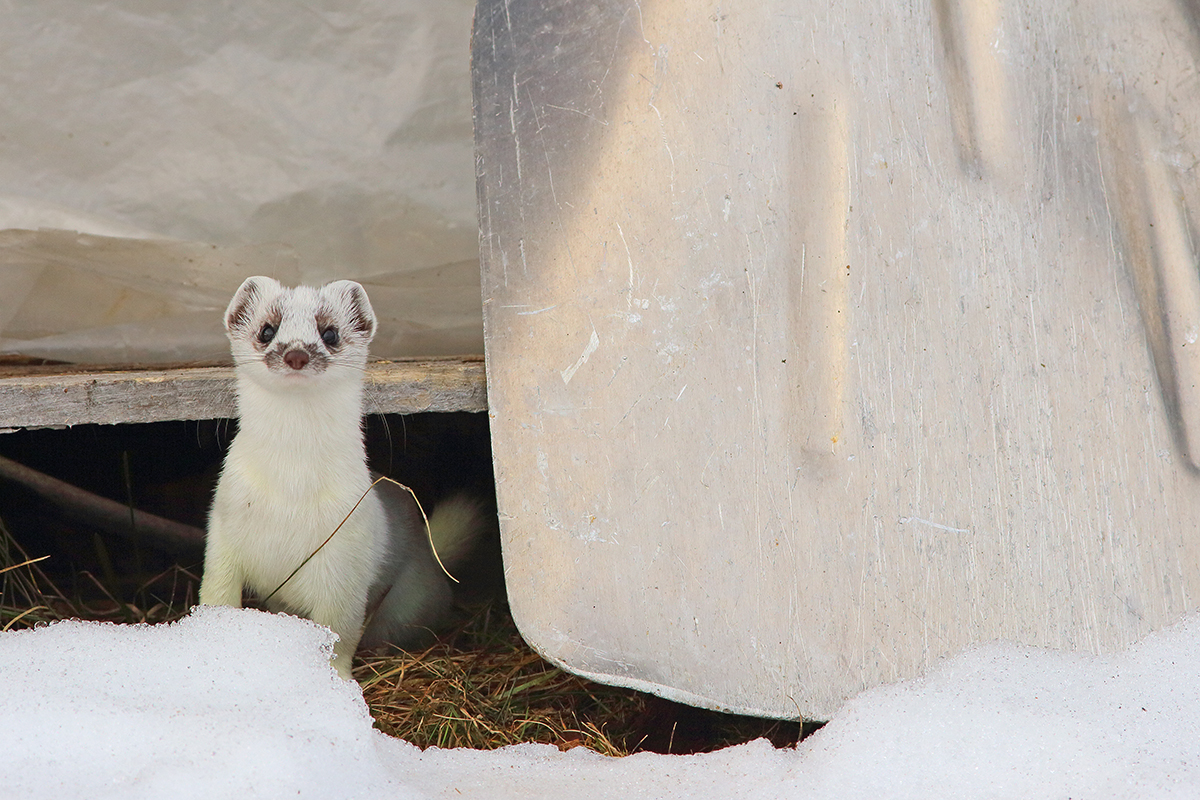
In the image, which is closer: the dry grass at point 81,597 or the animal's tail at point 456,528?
the dry grass at point 81,597

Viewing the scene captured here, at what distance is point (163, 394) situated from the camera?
1528 millimetres

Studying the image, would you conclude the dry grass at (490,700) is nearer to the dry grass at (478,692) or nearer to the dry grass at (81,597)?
the dry grass at (478,692)

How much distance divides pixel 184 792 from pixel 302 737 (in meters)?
0.13

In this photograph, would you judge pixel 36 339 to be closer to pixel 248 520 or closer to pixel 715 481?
pixel 248 520

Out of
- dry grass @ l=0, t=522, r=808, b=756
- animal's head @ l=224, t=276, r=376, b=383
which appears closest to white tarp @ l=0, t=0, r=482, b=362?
animal's head @ l=224, t=276, r=376, b=383

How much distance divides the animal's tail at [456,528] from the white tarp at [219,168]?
347 millimetres

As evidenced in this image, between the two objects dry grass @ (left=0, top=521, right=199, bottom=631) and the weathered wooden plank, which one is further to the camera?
dry grass @ (left=0, top=521, right=199, bottom=631)

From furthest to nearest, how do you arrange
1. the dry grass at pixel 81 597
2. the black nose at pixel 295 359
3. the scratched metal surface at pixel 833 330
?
the dry grass at pixel 81 597, the black nose at pixel 295 359, the scratched metal surface at pixel 833 330

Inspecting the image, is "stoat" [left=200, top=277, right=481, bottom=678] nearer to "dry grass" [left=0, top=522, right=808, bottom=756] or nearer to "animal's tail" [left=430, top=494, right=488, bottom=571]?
"dry grass" [left=0, top=522, right=808, bottom=756]

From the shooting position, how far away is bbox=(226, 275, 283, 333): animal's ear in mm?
1555

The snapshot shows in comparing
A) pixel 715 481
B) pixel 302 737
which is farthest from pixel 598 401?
pixel 302 737

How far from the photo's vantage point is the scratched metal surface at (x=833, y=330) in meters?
1.26

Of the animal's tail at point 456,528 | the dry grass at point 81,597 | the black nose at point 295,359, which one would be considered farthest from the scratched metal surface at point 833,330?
the dry grass at point 81,597

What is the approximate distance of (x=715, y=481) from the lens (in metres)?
1.31
